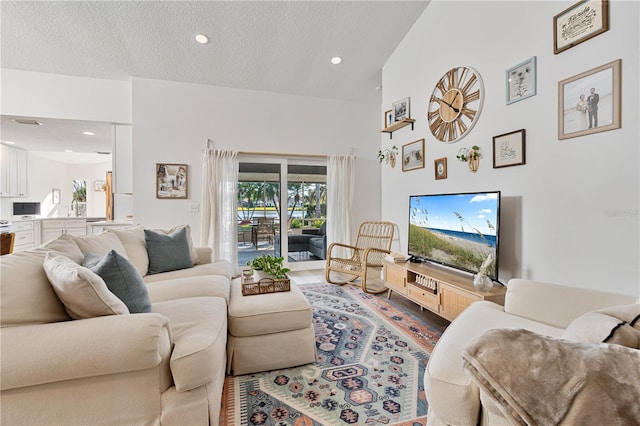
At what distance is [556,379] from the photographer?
2.19 feet

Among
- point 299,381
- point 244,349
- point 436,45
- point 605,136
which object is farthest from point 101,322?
point 436,45

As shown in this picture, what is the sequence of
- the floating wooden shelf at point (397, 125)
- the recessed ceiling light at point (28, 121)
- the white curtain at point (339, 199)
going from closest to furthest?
the floating wooden shelf at point (397, 125), the recessed ceiling light at point (28, 121), the white curtain at point (339, 199)

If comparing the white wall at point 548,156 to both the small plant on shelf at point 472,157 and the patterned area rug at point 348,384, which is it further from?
the patterned area rug at point 348,384

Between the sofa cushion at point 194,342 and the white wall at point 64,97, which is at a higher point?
the white wall at point 64,97

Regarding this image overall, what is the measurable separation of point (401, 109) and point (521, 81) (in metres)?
1.58

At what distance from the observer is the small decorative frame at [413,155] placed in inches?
128

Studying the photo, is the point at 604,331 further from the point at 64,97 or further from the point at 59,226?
the point at 59,226

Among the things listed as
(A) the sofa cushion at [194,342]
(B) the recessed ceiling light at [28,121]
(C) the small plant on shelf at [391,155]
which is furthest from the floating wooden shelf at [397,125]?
(B) the recessed ceiling light at [28,121]

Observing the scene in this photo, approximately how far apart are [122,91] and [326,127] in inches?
118

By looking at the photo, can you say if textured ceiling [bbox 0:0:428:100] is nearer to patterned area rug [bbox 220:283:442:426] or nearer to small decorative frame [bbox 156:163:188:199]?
small decorative frame [bbox 156:163:188:199]

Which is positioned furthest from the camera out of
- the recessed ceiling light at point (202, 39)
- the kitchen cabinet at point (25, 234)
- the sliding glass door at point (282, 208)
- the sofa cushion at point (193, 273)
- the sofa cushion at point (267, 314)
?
the kitchen cabinet at point (25, 234)

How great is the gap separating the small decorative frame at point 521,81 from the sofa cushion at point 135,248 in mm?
3374

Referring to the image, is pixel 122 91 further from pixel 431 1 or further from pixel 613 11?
pixel 613 11

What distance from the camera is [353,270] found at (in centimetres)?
372
